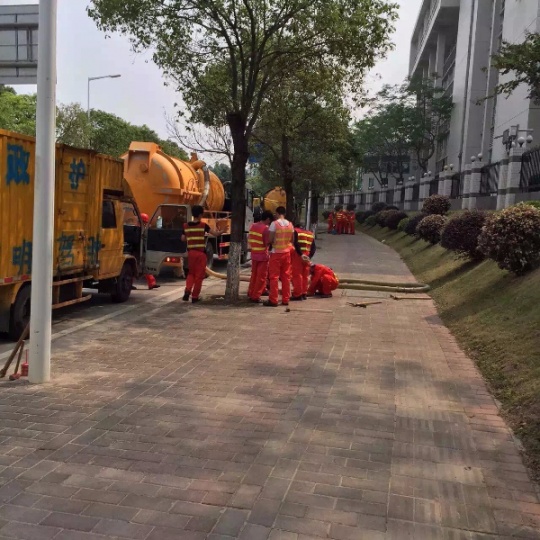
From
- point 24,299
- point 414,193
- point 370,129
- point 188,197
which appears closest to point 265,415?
point 24,299

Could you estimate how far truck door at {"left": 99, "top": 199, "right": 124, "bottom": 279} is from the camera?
9.42 m

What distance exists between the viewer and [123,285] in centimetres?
1046

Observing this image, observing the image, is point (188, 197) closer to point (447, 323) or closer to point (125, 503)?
point (447, 323)

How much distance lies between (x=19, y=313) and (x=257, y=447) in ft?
14.5

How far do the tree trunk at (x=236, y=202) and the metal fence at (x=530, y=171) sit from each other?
8214 mm

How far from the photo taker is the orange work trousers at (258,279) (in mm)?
10680

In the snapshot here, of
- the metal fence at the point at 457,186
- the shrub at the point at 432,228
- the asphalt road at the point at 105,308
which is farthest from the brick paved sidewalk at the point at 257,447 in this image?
the metal fence at the point at 457,186

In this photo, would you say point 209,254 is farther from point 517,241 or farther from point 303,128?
point 517,241

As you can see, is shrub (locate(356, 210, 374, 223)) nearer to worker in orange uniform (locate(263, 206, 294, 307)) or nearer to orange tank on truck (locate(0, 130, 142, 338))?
worker in orange uniform (locate(263, 206, 294, 307))

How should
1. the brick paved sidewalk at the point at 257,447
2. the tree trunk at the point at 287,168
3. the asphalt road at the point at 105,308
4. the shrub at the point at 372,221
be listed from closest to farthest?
1. the brick paved sidewalk at the point at 257,447
2. the asphalt road at the point at 105,308
3. the tree trunk at the point at 287,168
4. the shrub at the point at 372,221

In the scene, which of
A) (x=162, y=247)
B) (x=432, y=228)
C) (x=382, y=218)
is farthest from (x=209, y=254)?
(x=382, y=218)

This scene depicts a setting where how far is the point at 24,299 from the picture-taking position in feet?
24.2

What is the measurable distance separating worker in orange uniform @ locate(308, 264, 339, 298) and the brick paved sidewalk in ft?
14.7

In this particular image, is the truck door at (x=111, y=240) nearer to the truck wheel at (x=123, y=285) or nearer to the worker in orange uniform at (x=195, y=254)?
the truck wheel at (x=123, y=285)
